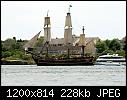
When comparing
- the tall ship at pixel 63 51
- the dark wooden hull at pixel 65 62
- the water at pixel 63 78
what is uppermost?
the tall ship at pixel 63 51

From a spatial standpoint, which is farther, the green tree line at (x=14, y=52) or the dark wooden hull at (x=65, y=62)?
the green tree line at (x=14, y=52)

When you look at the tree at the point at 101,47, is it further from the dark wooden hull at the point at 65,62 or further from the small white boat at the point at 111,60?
the dark wooden hull at the point at 65,62

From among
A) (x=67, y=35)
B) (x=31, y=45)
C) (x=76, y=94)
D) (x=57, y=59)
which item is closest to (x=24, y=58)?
(x=31, y=45)

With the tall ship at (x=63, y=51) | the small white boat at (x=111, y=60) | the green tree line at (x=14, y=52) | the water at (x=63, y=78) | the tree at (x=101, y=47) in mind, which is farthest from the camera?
the tree at (x=101, y=47)

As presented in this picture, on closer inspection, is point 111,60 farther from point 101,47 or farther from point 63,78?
point 63,78

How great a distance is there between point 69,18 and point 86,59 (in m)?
14.7

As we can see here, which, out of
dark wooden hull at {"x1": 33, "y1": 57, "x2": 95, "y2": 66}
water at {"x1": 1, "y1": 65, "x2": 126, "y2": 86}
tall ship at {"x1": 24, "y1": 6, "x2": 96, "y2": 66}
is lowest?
water at {"x1": 1, "y1": 65, "x2": 126, "y2": 86}

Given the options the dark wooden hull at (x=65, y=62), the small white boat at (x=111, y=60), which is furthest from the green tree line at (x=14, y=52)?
the dark wooden hull at (x=65, y=62)

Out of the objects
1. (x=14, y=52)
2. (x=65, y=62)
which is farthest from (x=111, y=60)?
(x=14, y=52)

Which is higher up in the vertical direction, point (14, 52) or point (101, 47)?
point (101, 47)

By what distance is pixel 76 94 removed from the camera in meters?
21.8

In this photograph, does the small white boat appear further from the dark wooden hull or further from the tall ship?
the dark wooden hull

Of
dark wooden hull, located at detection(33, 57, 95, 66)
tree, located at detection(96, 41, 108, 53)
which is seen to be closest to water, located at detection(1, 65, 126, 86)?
dark wooden hull, located at detection(33, 57, 95, 66)

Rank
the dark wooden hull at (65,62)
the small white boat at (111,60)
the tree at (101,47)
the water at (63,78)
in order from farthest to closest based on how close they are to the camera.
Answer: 1. the tree at (101,47)
2. the small white boat at (111,60)
3. the dark wooden hull at (65,62)
4. the water at (63,78)
